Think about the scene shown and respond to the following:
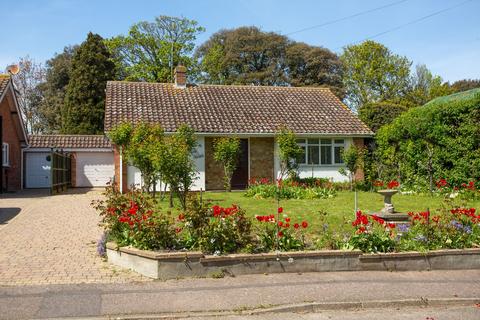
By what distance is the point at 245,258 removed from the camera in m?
8.03

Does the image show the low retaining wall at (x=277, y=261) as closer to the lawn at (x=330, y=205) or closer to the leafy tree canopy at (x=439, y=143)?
the lawn at (x=330, y=205)

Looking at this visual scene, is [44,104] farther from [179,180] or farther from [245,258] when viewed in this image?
[245,258]

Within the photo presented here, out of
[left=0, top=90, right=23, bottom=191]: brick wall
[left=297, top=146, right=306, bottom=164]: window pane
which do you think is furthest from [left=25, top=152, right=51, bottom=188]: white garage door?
[left=297, top=146, right=306, bottom=164]: window pane

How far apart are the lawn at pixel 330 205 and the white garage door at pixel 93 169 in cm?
1428

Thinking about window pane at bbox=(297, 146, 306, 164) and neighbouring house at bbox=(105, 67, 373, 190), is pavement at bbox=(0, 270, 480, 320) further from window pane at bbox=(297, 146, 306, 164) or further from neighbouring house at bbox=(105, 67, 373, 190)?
window pane at bbox=(297, 146, 306, 164)

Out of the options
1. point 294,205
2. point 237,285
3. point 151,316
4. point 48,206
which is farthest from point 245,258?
point 48,206

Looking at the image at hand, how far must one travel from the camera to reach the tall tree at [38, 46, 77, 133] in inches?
1932

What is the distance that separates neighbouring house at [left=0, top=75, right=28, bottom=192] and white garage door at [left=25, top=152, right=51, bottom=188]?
3.96 feet

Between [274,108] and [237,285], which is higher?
[274,108]

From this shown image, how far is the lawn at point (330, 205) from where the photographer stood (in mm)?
12500

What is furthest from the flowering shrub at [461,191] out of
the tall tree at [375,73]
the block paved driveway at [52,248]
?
the tall tree at [375,73]

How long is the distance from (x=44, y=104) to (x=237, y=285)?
47.1 meters

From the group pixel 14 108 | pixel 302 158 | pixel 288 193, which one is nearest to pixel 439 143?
pixel 288 193

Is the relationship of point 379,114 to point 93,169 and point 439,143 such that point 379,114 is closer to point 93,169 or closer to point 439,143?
point 439,143
